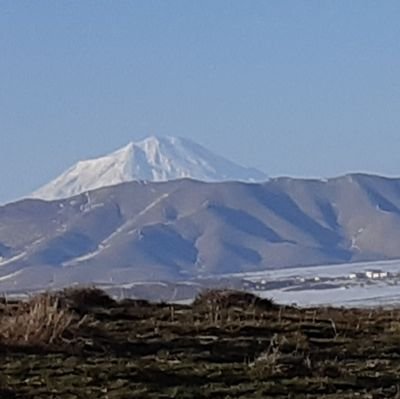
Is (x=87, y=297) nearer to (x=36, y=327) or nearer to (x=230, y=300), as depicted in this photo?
(x=230, y=300)

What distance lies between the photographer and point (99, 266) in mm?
192250

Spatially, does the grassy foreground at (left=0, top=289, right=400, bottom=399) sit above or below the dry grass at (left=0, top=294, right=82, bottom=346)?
below

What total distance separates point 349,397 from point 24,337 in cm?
460

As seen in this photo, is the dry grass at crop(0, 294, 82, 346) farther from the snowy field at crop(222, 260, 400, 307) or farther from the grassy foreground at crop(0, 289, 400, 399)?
the snowy field at crop(222, 260, 400, 307)

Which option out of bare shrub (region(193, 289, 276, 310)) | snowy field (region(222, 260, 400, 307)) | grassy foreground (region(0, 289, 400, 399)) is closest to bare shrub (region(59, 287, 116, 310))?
grassy foreground (region(0, 289, 400, 399))

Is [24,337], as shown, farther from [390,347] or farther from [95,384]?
[390,347]

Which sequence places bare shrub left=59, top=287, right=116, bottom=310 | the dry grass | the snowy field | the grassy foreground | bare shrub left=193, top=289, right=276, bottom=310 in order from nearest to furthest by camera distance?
the grassy foreground, the dry grass, bare shrub left=59, top=287, right=116, bottom=310, bare shrub left=193, top=289, right=276, bottom=310, the snowy field

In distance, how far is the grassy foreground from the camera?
45.1ft

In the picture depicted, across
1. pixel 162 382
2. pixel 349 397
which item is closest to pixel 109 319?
pixel 162 382

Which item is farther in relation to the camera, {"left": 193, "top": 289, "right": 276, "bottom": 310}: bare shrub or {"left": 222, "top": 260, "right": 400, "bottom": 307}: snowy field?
{"left": 222, "top": 260, "right": 400, "bottom": 307}: snowy field

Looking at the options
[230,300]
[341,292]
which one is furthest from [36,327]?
[341,292]

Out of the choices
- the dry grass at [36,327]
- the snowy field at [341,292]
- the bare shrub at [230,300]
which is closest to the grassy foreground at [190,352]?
the dry grass at [36,327]

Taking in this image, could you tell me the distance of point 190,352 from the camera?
1628 centimetres

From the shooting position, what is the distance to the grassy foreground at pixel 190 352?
45.1 feet
